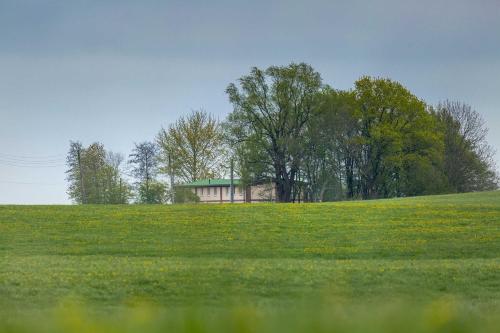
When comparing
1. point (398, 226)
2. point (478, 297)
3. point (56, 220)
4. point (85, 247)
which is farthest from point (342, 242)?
point (56, 220)

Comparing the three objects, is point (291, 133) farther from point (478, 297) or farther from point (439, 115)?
point (478, 297)

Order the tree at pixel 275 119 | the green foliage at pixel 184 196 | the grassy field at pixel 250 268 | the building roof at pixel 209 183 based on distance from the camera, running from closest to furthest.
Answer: the grassy field at pixel 250 268, the green foliage at pixel 184 196, the tree at pixel 275 119, the building roof at pixel 209 183

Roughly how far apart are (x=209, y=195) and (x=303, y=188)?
25.3m

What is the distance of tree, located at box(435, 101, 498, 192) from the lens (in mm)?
69312

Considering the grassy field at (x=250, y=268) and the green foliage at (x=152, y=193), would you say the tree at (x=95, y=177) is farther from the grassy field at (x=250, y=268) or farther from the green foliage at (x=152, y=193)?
the grassy field at (x=250, y=268)

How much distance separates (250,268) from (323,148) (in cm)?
5716

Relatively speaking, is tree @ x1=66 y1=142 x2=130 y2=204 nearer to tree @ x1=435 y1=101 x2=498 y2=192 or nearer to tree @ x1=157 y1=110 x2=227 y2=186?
tree @ x1=157 y1=110 x2=227 y2=186

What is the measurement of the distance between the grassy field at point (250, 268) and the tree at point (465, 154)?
3534cm

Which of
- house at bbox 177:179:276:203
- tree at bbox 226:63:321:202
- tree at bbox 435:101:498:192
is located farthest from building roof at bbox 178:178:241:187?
tree at bbox 435:101:498:192

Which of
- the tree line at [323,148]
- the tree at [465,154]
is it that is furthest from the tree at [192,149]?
the tree at [465,154]

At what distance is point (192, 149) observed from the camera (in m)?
80.3

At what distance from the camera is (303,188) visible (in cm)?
7488

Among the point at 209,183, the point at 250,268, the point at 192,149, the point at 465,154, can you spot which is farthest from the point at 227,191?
the point at 250,268

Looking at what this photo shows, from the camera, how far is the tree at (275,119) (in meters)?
73.2
